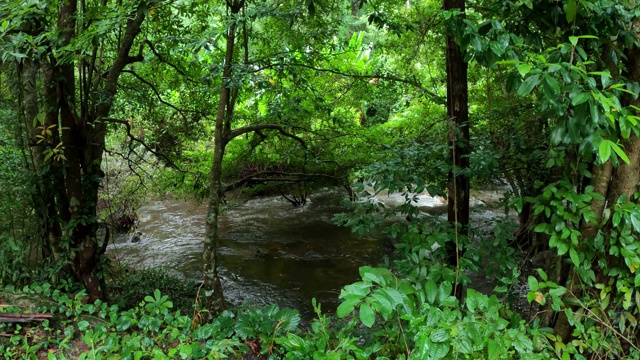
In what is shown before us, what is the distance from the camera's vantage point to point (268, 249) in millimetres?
8695

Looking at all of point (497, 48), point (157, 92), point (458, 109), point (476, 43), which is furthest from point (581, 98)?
point (157, 92)

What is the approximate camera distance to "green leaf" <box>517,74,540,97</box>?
181cm

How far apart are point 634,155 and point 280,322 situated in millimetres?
2585

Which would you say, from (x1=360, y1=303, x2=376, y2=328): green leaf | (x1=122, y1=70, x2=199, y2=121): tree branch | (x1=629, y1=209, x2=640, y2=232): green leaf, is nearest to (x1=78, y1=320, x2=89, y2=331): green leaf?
(x1=360, y1=303, x2=376, y2=328): green leaf

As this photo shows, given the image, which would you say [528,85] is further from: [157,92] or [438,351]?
[157,92]

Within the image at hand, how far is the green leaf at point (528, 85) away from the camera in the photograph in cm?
181

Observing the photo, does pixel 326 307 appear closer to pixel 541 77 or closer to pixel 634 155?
pixel 634 155

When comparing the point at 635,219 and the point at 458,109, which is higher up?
the point at 458,109

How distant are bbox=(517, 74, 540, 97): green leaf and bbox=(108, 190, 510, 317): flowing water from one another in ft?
16.4

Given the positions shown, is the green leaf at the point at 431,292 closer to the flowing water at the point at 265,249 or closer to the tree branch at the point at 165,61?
the flowing water at the point at 265,249

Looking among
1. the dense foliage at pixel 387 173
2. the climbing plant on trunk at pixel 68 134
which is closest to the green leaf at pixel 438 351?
the dense foliage at pixel 387 173

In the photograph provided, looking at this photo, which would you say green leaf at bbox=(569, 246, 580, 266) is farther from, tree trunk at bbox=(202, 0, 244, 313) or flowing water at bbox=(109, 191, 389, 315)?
flowing water at bbox=(109, 191, 389, 315)

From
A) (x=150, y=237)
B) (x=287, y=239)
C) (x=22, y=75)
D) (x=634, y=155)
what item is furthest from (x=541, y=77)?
(x=150, y=237)

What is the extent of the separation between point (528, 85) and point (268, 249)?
7.42 meters
